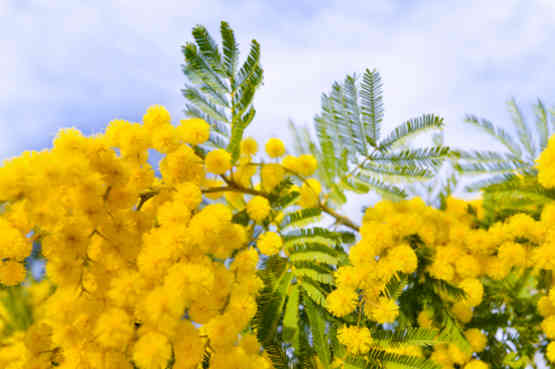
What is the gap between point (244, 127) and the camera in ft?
4.23

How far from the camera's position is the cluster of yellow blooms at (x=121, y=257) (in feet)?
2.73

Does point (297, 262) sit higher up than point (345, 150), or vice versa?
point (345, 150)

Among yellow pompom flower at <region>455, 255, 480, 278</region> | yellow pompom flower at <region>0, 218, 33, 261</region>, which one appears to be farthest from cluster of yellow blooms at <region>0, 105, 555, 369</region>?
yellow pompom flower at <region>455, 255, 480, 278</region>

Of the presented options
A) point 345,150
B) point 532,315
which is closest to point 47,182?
point 345,150

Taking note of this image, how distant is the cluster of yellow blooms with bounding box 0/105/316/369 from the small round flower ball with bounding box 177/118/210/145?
7 cm

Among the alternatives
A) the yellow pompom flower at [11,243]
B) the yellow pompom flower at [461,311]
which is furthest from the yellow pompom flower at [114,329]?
the yellow pompom flower at [461,311]

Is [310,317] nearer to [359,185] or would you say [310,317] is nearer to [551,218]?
[359,185]

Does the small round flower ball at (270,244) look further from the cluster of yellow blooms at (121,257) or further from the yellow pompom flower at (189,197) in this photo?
the yellow pompom flower at (189,197)

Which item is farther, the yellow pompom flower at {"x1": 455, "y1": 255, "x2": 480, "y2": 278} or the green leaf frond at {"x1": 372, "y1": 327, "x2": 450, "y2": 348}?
the yellow pompom flower at {"x1": 455, "y1": 255, "x2": 480, "y2": 278}

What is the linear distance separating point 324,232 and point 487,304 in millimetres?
689

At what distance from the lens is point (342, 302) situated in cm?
106

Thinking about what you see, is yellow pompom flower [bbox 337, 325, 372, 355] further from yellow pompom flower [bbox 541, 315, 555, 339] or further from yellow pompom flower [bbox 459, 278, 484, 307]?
yellow pompom flower [bbox 541, 315, 555, 339]

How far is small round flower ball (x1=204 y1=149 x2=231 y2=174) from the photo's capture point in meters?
1.26

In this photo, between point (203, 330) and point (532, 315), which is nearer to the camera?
point (203, 330)
